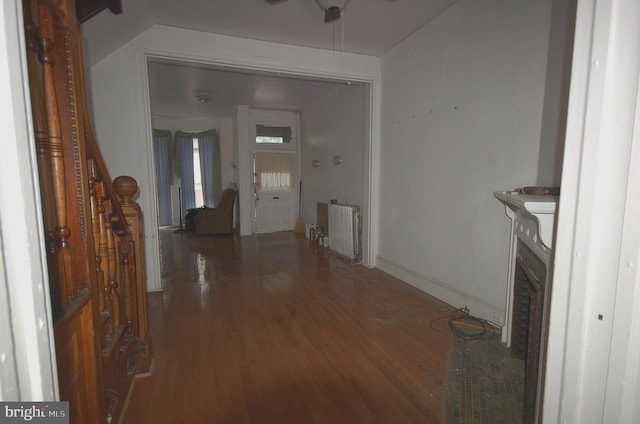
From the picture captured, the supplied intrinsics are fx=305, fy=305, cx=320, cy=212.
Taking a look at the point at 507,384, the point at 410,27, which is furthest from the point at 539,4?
the point at 507,384

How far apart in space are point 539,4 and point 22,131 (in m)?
2.71

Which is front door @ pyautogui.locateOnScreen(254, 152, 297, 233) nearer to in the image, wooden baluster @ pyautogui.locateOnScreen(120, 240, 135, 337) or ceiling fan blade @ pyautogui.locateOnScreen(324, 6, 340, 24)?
ceiling fan blade @ pyautogui.locateOnScreen(324, 6, 340, 24)

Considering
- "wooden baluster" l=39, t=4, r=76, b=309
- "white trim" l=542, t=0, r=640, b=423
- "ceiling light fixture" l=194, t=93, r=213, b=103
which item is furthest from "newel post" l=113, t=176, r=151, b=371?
"ceiling light fixture" l=194, t=93, r=213, b=103

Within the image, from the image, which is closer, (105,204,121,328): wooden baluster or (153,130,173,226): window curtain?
(105,204,121,328): wooden baluster

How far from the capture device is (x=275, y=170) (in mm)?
6840

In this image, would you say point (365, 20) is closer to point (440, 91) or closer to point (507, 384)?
point (440, 91)

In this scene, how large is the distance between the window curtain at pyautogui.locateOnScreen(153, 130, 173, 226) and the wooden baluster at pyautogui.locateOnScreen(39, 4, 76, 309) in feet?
23.5

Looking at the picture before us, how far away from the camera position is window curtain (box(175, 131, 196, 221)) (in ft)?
24.9

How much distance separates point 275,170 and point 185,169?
2532mm

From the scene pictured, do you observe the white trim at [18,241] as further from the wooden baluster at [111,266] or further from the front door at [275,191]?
the front door at [275,191]

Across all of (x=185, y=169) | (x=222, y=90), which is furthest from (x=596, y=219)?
(x=185, y=169)

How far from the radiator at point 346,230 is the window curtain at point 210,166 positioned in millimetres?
4085

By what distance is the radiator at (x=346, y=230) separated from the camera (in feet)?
14.3

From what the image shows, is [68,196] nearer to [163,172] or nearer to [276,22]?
[276,22]
